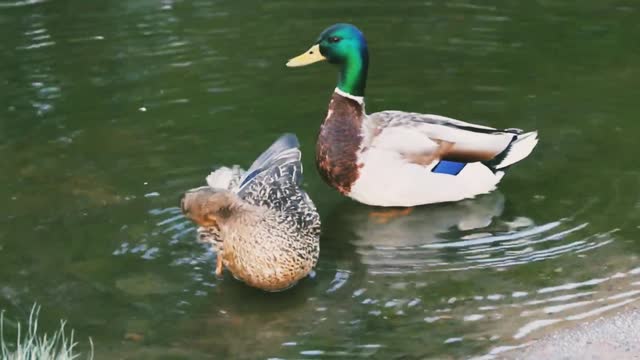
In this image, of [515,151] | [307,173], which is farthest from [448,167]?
[307,173]

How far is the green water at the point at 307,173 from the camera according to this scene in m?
5.66

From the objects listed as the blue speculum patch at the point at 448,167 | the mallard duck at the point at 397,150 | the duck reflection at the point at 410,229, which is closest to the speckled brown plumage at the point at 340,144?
the mallard duck at the point at 397,150

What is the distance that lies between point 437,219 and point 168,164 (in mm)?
1789

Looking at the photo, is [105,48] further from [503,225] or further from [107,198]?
[503,225]

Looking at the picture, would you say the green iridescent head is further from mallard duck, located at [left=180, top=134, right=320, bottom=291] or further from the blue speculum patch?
mallard duck, located at [left=180, top=134, right=320, bottom=291]

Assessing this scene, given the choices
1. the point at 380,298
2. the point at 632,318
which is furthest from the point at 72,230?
the point at 632,318

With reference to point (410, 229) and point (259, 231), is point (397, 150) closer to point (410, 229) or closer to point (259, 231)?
point (410, 229)

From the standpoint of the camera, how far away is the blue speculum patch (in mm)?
6902

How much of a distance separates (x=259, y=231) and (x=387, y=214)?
4.67 feet

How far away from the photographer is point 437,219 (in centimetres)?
689

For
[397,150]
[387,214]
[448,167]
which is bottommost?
[387,214]

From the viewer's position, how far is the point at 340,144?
6.90 meters

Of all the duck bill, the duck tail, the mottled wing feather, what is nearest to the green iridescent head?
the duck bill

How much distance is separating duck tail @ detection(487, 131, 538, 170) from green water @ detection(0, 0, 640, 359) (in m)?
0.21
